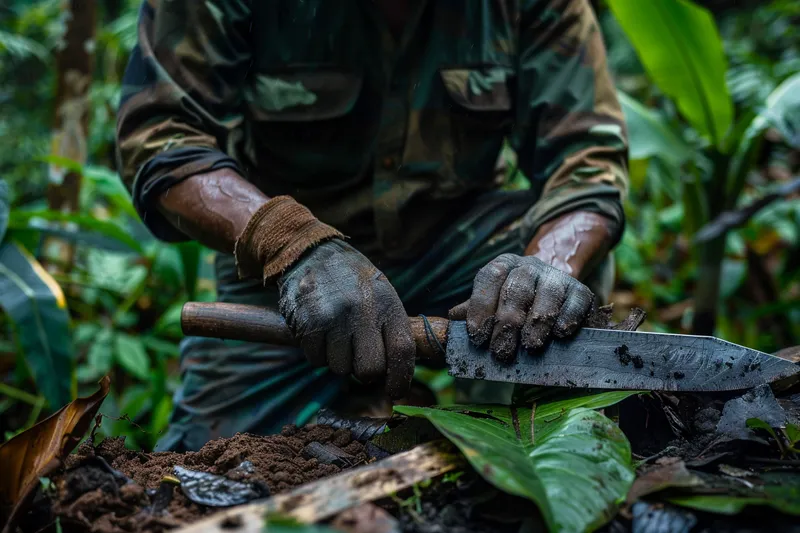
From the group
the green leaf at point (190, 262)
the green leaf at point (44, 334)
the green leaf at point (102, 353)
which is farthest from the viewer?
the green leaf at point (102, 353)

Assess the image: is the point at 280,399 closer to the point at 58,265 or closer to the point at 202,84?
the point at 202,84

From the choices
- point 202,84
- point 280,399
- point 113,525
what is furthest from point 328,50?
point 113,525

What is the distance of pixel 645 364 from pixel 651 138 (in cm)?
221

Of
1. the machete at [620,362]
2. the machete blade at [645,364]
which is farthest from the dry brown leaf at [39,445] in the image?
the machete blade at [645,364]

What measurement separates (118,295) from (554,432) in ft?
8.98

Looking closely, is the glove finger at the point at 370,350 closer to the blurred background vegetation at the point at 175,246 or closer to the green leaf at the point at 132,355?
the blurred background vegetation at the point at 175,246

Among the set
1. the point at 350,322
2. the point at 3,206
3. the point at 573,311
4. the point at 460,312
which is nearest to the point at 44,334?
the point at 3,206

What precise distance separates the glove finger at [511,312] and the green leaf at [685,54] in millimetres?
2099

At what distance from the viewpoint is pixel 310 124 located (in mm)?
2137

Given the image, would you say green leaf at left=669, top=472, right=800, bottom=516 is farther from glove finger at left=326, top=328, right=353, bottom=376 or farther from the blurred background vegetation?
the blurred background vegetation

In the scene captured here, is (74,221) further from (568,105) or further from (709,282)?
(709,282)

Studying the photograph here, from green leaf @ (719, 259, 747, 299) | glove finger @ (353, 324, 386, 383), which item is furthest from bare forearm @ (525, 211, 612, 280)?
green leaf @ (719, 259, 747, 299)

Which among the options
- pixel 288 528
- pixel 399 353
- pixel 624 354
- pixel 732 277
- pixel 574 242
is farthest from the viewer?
pixel 732 277

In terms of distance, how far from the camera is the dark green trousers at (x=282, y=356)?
2088 mm
